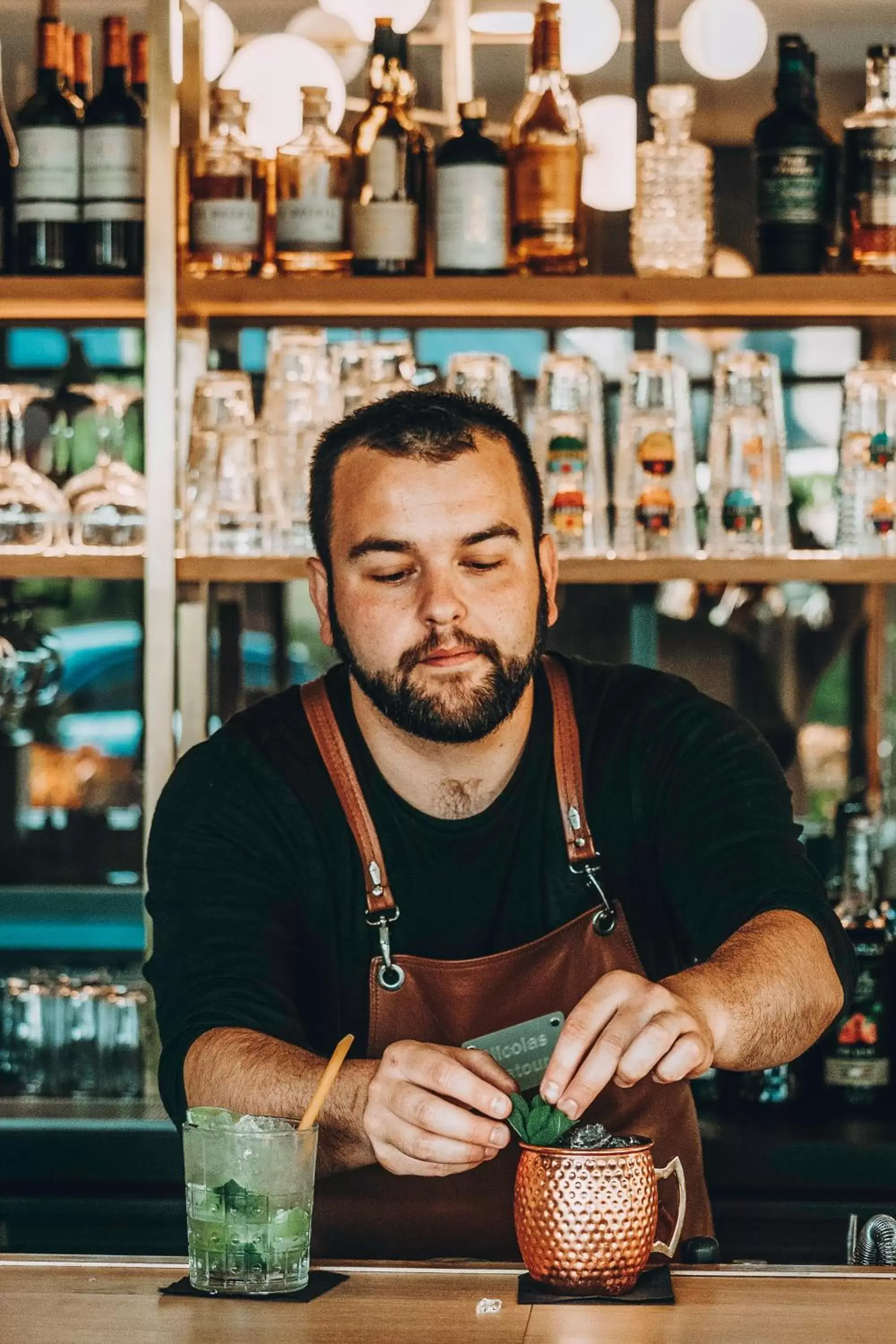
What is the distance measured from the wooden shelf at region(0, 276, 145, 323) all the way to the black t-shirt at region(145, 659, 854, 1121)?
2.58 ft

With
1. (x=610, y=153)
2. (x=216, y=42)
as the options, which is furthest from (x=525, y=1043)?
(x=216, y=42)

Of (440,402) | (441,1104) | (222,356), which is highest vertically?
(222,356)

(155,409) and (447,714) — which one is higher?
(155,409)

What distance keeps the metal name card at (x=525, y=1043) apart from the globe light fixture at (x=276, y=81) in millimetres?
1417

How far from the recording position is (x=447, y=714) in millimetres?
Result: 1700

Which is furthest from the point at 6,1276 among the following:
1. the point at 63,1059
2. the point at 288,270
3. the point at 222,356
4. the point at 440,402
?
the point at 222,356

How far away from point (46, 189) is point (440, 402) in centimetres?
87

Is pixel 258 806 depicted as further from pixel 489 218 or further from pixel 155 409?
pixel 489 218

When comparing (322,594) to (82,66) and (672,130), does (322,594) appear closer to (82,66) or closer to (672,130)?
(672,130)

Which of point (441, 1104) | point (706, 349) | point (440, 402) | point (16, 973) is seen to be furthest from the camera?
point (706, 349)

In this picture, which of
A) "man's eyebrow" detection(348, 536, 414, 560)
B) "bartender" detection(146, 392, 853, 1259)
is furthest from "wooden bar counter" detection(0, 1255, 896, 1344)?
"man's eyebrow" detection(348, 536, 414, 560)

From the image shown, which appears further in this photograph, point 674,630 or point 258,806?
point 674,630

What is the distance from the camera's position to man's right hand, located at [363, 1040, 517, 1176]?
4.09 feet

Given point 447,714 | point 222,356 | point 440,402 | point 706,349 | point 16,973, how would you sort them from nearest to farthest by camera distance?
point 447,714 < point 440,402 < point 16,973 < point 222,356 < point 706,349
